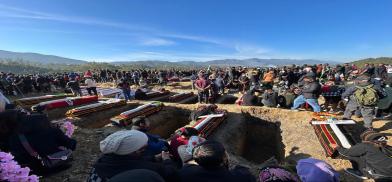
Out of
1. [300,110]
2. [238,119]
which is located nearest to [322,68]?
[300,110]

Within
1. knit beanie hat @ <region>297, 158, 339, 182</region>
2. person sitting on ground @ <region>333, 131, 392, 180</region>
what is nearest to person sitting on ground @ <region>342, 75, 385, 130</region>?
person sitting on ground @ <region>333, 131, 392, 180</region>

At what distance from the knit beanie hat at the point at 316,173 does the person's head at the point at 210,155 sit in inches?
52.1

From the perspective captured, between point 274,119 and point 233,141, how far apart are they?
268 cm

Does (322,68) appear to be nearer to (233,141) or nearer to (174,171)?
(233,141)

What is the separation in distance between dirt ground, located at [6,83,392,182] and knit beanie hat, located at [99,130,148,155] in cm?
302

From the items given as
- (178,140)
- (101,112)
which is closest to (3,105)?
(178,140)

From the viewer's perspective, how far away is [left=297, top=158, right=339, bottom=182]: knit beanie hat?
3.56 metres

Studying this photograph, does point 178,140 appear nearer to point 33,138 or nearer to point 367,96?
point 33,138

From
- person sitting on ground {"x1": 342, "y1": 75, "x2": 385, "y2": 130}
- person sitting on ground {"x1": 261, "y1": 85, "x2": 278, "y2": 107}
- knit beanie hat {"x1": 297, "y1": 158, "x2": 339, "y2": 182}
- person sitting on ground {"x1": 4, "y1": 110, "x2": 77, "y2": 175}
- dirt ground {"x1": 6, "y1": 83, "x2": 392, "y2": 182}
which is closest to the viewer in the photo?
knit beanie hat {"x1": 297, "y1": 158, "x2": 339, "y2": 182}

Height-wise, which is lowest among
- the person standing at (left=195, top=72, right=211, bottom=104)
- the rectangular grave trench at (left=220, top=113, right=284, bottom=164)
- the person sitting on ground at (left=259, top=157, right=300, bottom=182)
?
the rectangular grave trench at (left=220, top=113, right=284, bottom=164)

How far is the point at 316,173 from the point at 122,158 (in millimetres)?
2601

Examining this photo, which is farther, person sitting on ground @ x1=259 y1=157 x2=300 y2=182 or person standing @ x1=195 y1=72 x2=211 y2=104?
person standing @ x1=195 y1=72 x2=211 y2=104

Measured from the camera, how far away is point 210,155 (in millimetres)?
3109

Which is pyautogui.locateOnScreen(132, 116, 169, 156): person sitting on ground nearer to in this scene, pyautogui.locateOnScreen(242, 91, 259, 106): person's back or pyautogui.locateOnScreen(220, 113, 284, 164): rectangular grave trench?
pyautogui.locateOnScreen(220, 113, 284, 164): rectangular grave trench
